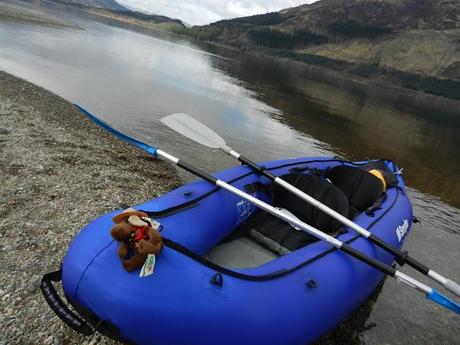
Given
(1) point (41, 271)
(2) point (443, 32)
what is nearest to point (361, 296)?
(1) point (41, 271)

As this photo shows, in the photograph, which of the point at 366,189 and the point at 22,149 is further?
the point at 22,149

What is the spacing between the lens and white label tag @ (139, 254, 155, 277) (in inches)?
128

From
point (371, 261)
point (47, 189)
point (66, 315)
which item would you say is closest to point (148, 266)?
point (66, 315)

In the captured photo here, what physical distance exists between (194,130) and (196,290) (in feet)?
13.2

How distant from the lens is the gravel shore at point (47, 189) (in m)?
4.28

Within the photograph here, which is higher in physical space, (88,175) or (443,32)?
(443,32)

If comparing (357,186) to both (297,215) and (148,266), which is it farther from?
(148,266)

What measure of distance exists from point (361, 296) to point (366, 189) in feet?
9.21

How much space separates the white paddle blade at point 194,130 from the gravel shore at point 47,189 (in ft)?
6.11

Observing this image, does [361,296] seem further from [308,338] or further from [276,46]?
[276,46]

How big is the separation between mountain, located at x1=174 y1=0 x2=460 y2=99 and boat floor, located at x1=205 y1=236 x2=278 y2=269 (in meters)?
118

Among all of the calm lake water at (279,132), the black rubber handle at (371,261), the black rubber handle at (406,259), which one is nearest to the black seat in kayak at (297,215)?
the black rubber handle at (406,259)

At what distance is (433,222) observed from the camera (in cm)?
1134

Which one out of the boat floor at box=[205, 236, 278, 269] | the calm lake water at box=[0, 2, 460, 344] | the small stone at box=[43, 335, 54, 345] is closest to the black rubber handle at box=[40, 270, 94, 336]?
the small stone at box=[43, 335, 54, 345]
